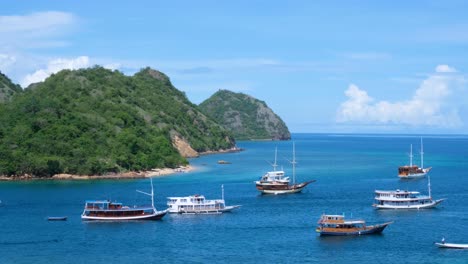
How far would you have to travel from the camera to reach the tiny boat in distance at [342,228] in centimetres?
7900

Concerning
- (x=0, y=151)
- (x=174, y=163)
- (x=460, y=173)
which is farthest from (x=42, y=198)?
(x=460, y=173)

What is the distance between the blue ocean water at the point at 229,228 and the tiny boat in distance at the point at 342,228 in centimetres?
99

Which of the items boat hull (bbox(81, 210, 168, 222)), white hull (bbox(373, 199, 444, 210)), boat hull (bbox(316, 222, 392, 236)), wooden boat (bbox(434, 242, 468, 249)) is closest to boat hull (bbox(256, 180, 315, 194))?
white hull (bbox(373, 199, 444, 210))

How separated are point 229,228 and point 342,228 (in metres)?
14.5

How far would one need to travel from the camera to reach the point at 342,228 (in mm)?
79562

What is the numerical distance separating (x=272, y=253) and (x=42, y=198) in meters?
54.7

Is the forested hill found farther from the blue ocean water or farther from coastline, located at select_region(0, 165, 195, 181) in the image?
the blue ocean water

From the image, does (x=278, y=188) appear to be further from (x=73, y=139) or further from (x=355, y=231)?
(x=73, y=139)

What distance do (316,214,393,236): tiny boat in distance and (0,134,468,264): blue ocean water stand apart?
0.99 metres

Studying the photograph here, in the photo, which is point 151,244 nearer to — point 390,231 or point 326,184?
point 390,231

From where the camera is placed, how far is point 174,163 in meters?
172

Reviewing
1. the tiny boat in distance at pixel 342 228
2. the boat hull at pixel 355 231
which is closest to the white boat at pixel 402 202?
the tiny boat in distance at pixel 342 228

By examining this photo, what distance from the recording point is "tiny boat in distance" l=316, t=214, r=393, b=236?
259ft

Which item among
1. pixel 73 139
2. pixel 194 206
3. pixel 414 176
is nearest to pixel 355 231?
pixel 194 206
